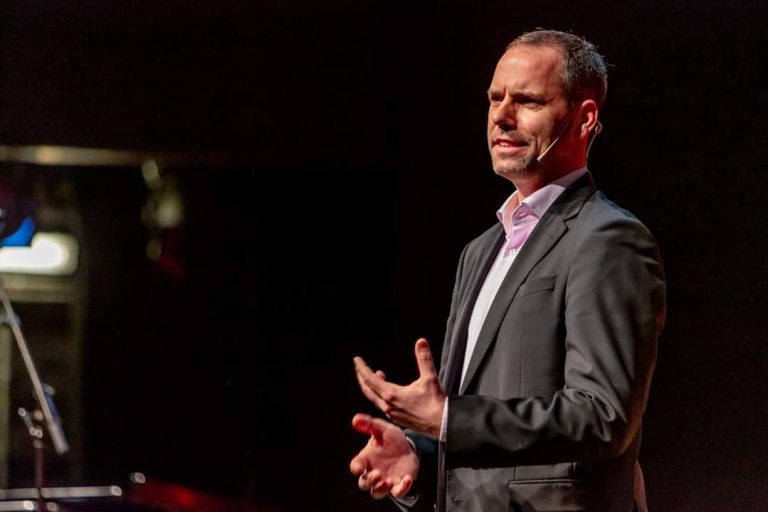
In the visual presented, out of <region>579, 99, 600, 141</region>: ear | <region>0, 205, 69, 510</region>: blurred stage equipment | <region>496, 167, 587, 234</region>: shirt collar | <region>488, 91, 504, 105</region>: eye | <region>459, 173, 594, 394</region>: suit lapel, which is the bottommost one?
<region>0, 205, 69, 510</region>: blurred stage equipment

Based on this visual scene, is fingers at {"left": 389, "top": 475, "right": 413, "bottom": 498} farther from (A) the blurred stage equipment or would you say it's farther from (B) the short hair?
(A) the blurred stage equipment

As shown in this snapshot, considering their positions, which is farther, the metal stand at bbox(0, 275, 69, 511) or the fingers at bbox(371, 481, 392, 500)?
the metal stand at bbox(0, 275, 69, 511)

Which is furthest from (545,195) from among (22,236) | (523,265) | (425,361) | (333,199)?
(22,236)

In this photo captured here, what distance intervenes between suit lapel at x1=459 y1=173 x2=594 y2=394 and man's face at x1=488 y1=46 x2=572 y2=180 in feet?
0.40

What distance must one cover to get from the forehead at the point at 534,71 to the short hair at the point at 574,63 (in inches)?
0.5

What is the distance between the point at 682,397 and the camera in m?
3.03

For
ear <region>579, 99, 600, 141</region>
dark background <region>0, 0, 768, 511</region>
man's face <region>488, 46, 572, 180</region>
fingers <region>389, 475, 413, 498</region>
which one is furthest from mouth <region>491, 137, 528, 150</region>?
dark background <region>0, 0, 768, 511</region>

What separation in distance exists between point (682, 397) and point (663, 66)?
1.06m

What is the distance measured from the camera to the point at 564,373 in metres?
1.45

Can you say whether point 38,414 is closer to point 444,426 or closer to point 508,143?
point 508,143

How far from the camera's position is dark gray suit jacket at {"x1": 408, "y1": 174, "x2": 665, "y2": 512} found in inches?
52.0

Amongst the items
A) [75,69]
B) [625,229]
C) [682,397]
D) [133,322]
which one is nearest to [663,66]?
[682,397]

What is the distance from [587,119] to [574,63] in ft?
0.33

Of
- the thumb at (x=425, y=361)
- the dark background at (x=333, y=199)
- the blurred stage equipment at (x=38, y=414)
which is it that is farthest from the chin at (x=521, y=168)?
the blurred stage equipment at (x=38, y=414)
